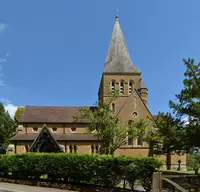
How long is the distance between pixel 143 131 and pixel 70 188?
17049 millimetres

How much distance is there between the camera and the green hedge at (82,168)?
15141 millimetres

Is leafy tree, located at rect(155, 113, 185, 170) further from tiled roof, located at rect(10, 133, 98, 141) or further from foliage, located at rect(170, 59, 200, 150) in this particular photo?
tiled roof, located at rect(10, 133, 98, 141)

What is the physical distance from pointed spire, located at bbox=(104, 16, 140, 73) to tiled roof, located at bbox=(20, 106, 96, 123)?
10.5 metres

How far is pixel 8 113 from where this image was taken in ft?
235

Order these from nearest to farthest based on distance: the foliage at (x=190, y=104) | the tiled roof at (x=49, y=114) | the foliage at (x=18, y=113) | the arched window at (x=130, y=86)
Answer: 1. the foliage at (x=190, y=104)
2. the tiled roof at (x=49, y=114)
3. the arched window at (x=130, y=86)
4. the foliage at (x=18, y=113)

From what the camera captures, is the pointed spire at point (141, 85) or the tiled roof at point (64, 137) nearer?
the tiled roof at point (64, 137)

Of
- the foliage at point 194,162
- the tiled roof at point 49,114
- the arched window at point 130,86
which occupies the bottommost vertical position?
the foliage at point 194,162

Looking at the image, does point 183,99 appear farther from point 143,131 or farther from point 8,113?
point 8,113

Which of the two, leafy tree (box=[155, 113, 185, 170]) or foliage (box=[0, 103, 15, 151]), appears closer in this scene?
leafy tree (box=[155, 113, 185, 170])

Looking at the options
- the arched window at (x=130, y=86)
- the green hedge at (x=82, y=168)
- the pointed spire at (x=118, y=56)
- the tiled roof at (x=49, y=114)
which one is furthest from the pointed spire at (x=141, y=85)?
the green hedge at (x=82, y=168)

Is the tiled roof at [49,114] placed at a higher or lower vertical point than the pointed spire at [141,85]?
lower

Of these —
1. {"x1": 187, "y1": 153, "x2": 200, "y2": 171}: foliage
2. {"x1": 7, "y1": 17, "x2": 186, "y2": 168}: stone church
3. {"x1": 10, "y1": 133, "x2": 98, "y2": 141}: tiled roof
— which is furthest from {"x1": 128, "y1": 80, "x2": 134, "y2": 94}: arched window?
{"x1": 187, "y1": 153, "x2": 200, "y2": 171}: foliage

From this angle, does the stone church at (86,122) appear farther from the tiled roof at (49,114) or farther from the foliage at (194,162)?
the foliage at (194,162)

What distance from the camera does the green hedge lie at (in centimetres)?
1514
